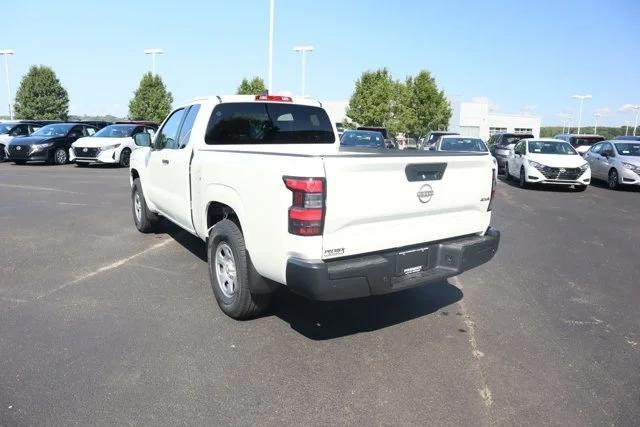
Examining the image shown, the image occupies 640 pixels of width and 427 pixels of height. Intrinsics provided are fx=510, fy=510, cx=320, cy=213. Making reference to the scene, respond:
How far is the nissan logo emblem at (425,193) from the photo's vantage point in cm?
393

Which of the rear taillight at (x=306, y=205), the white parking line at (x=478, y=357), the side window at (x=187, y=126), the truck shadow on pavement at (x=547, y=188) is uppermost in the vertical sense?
the side window at (x=187, y=126)

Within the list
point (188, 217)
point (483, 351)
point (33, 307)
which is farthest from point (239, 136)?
point (483, 351)

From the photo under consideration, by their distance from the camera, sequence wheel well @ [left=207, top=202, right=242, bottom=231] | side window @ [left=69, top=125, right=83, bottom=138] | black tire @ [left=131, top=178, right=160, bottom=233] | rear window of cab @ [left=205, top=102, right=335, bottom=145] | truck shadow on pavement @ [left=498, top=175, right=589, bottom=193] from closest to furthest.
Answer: wheel well @ [left=207, top=202, right=242, bottom=231], rear window of cab @ [left=205, top=102, right=335, bottom=145], black tire @ [left=131, top=178, right=160, bottom=233], truck shadow on pavement @ [left=498, top=175, right=589, bottom=193], side window @ [left=69, top=125, right=83, bottom=138]

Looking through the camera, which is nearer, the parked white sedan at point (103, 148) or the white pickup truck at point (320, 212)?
the white pickup truck at point (320, 212)

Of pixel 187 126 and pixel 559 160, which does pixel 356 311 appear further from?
pixel 559 160

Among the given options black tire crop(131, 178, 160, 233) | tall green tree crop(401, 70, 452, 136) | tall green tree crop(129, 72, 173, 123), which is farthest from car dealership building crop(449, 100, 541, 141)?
black tire crop(131, 178, 160, 233)

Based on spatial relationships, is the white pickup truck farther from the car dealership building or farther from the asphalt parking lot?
the car dealership building

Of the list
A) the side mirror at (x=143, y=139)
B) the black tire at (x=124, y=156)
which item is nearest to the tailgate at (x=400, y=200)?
the side mirror at (x=143, y=139)

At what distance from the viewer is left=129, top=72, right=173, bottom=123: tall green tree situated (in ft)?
147

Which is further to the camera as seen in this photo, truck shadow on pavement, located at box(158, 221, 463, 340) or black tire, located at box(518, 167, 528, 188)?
black tire, located at box(518, 167, 528, 188)

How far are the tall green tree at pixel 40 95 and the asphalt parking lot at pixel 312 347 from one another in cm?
4812

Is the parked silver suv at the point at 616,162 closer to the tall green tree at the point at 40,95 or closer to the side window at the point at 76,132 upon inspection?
the side window at the point at 76,132

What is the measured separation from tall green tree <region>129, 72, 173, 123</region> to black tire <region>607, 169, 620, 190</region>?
37.3 metres

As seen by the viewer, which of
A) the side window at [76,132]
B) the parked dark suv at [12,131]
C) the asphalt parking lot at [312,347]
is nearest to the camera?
the asphalt parking lot at [312,347]
